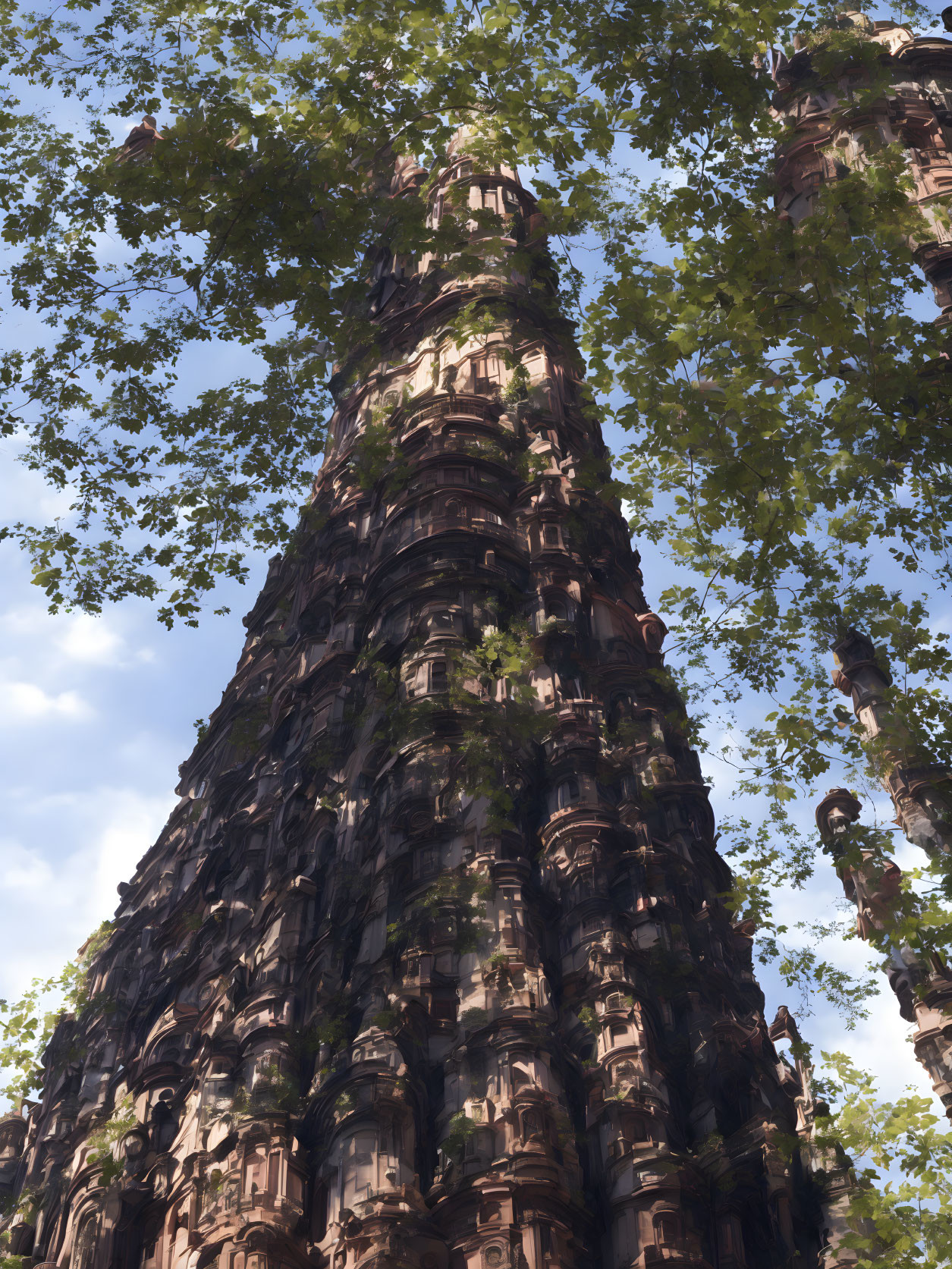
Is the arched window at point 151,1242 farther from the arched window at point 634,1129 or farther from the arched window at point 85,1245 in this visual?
the arched window at point 634,1129

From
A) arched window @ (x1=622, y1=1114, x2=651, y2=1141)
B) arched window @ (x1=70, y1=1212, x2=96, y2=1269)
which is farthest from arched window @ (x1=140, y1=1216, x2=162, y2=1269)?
arched window @ (x1=622, y1=1114, x2=651, y2=1141)

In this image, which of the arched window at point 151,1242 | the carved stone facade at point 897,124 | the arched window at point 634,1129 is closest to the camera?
the arched window at point 634,1129

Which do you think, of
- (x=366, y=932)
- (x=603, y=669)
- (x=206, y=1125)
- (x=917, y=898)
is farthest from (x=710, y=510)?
(x=603, y=669)

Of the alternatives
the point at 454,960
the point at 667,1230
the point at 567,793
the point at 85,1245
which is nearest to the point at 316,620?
the point at 567,793

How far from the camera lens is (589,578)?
41625mm

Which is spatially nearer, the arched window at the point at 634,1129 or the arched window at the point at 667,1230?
the arched window at the point at 667,1230

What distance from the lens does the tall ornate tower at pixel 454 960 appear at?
2375cm

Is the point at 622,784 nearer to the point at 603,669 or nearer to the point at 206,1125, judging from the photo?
the point at 603,669

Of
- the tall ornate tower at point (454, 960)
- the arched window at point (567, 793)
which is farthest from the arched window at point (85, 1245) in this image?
the arched window at point (567, 793)

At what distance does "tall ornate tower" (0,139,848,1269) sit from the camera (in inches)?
935

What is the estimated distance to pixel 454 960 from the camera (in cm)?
2853

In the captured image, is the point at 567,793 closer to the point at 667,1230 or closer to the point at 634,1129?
the point at 634,1129

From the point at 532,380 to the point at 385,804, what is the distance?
845 inches

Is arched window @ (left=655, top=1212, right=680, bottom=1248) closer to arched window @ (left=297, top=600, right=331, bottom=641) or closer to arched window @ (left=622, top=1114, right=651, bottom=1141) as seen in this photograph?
arched window @ (left=622, top=1114, right=651, bottom=1141)
